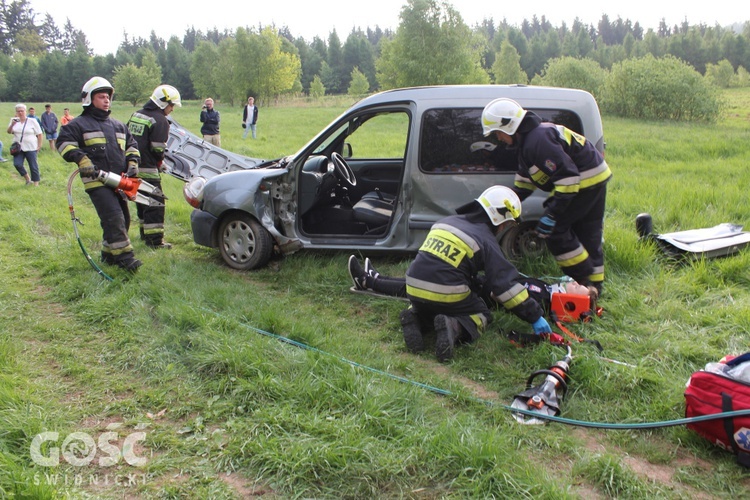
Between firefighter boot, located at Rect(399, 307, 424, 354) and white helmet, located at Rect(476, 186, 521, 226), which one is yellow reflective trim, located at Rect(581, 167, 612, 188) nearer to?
white helmet, located at Rect(476, 186, 521, 226)

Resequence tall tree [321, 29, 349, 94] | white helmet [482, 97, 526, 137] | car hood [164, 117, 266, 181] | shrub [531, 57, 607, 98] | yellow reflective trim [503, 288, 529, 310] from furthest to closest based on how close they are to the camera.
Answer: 1. tall tree [321, 29, 349, 94]
2. shrub [531, 57, 607, 98]
3. car hood [164, 117, 266, 181]
4. white helmet [482, 97, 526, 137]
5. yellow reflective trim [503, 288, 529, 310]

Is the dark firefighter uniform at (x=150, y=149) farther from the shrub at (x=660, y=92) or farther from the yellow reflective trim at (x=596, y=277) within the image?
the shrub at (x=660, y=92)

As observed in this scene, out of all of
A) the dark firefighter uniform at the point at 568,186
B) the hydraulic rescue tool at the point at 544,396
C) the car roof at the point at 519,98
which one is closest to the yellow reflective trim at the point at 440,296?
the hydraulic rescue tool at the point at 544,396

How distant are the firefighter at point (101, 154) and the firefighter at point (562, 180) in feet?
Answer: 12.4

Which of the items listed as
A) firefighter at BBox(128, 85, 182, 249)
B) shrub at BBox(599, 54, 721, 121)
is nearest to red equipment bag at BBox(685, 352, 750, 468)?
firefighter at BBox(128, 85, 182, 249)

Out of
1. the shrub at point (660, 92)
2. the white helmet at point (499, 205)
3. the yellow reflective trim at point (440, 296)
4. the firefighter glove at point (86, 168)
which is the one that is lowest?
the yellow reflective trim at point (440, 296)

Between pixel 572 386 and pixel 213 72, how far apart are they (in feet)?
181

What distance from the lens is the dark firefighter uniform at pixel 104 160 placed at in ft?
18.1

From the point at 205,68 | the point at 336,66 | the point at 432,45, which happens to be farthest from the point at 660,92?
the point at 336,66

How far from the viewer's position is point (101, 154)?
565 cm

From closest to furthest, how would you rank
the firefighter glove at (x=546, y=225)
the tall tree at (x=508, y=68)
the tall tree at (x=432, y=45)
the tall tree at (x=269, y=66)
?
the firefighter glove at (x=546, y=225)
the tall tree at (x=432, y=45)
the tall tree at (x=269, y=66)
the tall tree at (x=508, y=68)

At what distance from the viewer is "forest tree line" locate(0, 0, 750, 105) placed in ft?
109

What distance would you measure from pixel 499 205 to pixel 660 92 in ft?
72.0

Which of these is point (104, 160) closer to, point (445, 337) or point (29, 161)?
point (445, 337)
